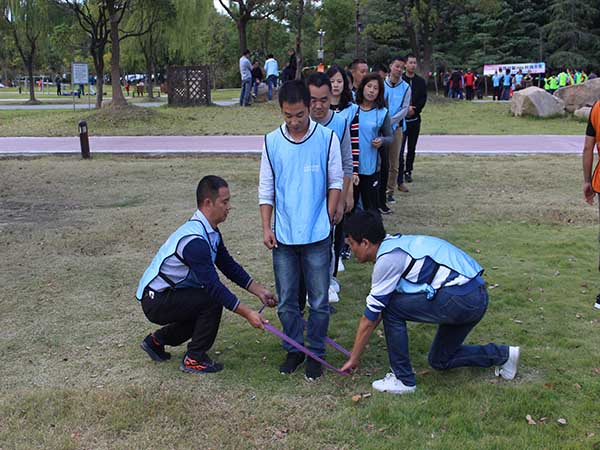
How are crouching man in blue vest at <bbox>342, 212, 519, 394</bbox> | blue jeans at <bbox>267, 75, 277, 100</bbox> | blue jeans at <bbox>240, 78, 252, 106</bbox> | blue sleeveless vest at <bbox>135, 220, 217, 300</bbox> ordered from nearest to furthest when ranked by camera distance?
1. crouching man in blue vest at <bbox>342, 212, 519, 394</bbox>
2. blue sleeveless vest at <bbox>135, 220, 217, 300</bbox>
3. blue jeans at <bbox>240, 78, 252, 106</bbox>
4. blue jeans at <bbox>267, 75, 277, 100</bbox>

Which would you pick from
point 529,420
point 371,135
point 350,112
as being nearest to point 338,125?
point 350,112

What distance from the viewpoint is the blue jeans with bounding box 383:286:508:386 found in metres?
3.54

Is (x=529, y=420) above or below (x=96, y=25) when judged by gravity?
below

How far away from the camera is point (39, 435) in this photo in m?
3.37

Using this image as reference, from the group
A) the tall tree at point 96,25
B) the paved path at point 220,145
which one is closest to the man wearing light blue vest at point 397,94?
the paved path at point 220,145

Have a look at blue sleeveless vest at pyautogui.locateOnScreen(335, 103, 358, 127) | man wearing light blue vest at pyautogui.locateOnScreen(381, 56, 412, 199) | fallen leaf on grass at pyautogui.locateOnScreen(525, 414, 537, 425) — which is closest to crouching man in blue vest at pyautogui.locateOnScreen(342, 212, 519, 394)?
fallen leaf on grass at pyautogui.locateOnScreen(525, 414, 537, 425)

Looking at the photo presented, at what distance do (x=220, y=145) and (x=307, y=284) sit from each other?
1061cm

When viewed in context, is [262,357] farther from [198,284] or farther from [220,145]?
[220,145]

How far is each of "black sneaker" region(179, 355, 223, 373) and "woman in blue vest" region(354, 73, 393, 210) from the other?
248 cm

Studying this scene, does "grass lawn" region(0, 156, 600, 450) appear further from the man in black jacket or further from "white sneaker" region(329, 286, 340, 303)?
the man in black jacket

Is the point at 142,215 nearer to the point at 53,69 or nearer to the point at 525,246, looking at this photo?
the point at 525,246

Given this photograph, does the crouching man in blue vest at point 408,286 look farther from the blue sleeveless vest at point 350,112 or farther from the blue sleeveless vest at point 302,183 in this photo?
the blue sleeveless vest at point 350,112

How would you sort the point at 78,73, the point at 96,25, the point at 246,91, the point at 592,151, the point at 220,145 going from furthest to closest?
the point at 96,25 → the point at 78,73 → the point at 246,91 → the point at 220,145 → the point at 592,151

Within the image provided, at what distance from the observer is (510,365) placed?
3.87m
